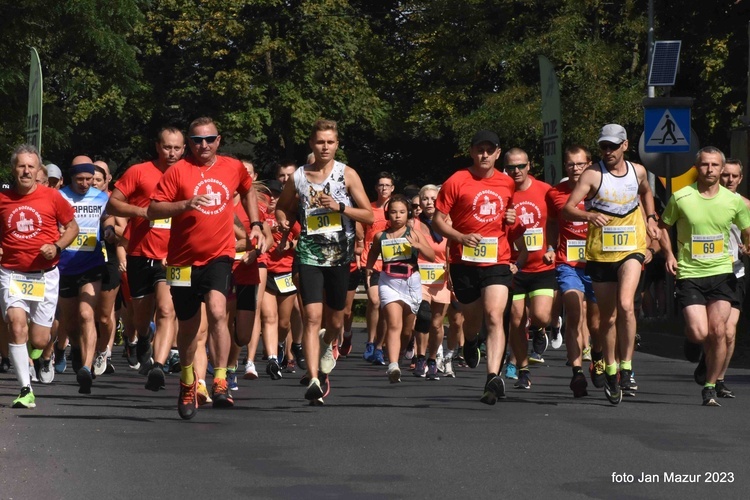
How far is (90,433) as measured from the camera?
1050 cm

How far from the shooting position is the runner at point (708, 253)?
1259cm

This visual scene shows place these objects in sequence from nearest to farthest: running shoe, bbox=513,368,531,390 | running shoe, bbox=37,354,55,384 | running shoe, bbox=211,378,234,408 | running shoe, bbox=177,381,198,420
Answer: running shoe, bbox=177,381,198,420 → running shoe, bbox=211,378,234,408 → running shoe, bbox=513,368,531,390 → running shoe, bbox=37,354,55,384

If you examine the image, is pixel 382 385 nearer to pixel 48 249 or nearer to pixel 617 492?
pixel 48 249

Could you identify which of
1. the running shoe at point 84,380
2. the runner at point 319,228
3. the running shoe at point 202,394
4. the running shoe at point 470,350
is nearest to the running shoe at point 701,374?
the running shoe at point 470,350

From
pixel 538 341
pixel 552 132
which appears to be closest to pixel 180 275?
pixel 538 341

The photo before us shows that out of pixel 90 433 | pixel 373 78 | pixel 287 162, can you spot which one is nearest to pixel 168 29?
pixel 373 78

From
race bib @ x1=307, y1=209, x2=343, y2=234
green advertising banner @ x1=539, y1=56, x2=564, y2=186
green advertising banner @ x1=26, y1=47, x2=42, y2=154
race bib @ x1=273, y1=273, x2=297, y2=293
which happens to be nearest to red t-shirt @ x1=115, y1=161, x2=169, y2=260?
race bib @ x1=307, y1=209, x2=343, y2=234

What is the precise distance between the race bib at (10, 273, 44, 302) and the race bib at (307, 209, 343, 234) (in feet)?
7.06

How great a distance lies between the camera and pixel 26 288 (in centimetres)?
1255

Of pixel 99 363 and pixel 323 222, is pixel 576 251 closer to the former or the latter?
pixel 323 222

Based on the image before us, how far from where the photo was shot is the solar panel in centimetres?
2389

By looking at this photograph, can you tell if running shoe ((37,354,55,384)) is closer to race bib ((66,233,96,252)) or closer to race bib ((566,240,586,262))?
race bib ((66,233,96,252))

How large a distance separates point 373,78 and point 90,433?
47731 mm

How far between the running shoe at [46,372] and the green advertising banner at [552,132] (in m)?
9.16
